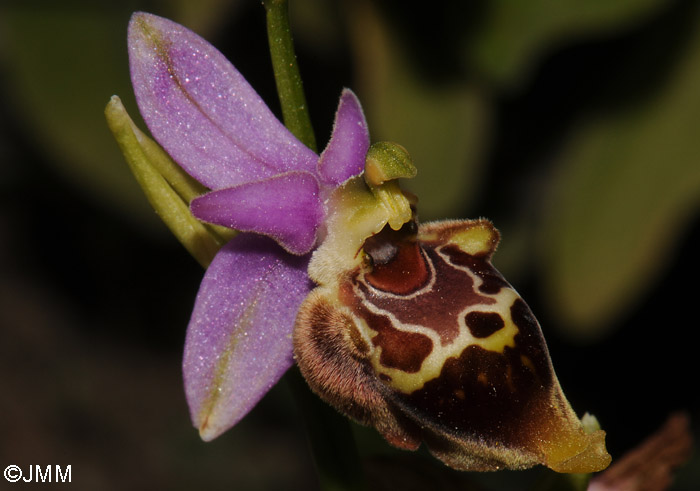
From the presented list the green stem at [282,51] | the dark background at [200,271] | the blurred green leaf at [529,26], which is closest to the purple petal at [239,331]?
the green stem at [282,51]

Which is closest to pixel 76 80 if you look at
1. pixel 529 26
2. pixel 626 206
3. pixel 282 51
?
pixel 529 26

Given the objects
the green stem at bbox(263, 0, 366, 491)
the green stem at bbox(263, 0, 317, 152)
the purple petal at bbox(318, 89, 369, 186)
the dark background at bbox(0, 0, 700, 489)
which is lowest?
the dark background at bbox(0, 0, 700, 489)

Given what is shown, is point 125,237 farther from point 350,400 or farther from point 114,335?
point 350,400

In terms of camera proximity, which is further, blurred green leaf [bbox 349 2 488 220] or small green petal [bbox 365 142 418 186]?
blurred green leaf [bbox 349 2 488 220]

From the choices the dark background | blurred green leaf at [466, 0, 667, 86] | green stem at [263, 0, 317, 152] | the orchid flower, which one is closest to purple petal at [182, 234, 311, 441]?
the orchid flower

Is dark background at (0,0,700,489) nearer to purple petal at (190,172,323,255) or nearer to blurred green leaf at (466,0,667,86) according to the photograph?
blurred green leaf at (466,0,667,86)

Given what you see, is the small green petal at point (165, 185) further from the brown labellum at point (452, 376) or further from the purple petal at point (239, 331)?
the brown labellum at point (452, 376)
